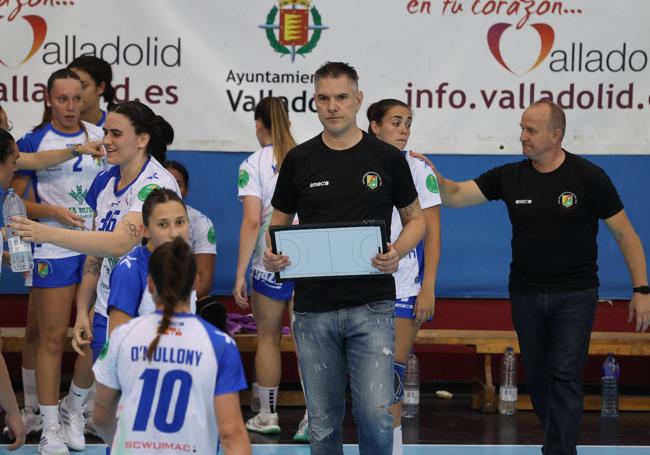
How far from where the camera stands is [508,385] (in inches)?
335

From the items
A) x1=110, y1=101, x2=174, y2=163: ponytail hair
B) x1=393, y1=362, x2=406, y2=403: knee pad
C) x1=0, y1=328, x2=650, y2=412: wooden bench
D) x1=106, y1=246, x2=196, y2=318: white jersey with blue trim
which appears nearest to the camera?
x1=106, y1=246, x2=196, y2=318: white jersey with blue trim

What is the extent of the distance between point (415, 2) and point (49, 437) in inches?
160

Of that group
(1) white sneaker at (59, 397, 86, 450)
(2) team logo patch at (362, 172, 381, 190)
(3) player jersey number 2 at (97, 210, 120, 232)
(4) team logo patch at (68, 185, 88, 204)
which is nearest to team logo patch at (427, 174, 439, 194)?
(2) team logo patch at (362, 172, 381, 190)

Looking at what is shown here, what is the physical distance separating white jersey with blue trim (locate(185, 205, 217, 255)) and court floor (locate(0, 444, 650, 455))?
1.56m

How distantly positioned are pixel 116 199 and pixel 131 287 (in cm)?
90

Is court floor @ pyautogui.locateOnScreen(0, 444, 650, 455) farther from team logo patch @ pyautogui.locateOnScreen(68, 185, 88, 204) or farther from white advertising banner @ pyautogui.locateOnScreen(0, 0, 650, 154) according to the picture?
white advertising banner @ pyautogui.locateOnScreen(0, 0, 650, 154)

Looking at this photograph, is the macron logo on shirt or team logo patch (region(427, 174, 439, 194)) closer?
the macron logo on shirt

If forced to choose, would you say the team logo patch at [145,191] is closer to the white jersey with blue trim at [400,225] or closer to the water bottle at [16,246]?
the water bottle at [16,246]

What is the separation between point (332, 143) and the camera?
5273mm

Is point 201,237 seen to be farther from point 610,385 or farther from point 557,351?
point 610,385

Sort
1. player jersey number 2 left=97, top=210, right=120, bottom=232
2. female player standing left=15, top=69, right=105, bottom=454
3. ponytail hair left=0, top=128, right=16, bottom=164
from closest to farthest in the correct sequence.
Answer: player jersey number 2 left=97, top=210, right=120, bottom=232 → ponytail hair left=0, top=128, right=16, bottom=164 → female player standing left=15, top=69, right=105, bottom=454

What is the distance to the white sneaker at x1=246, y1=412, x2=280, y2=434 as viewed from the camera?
7613mm

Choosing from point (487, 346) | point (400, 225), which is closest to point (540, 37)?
point (487, 346)

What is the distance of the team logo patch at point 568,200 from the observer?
6.23m
